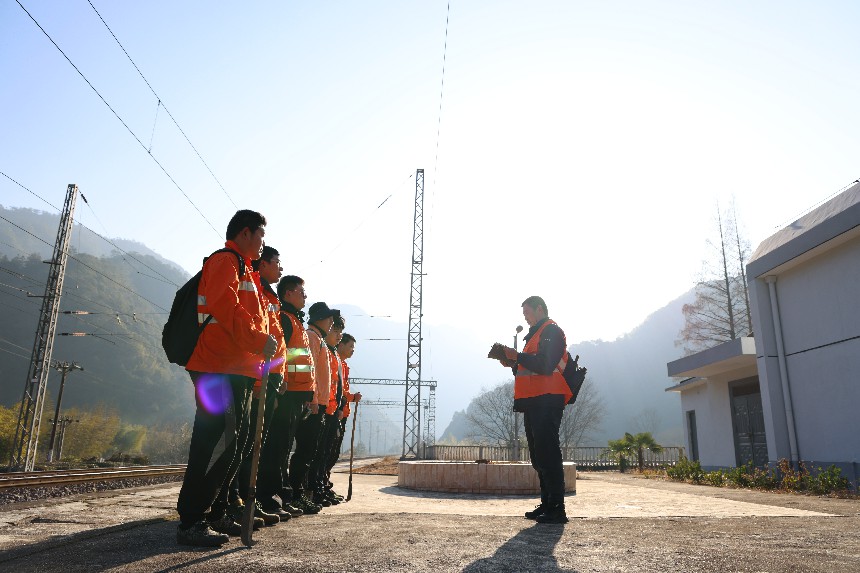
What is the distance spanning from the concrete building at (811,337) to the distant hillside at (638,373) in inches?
4606

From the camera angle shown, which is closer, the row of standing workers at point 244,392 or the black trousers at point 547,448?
the row of standing workers at point 244,392

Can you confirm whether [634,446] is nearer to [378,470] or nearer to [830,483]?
[378,470]

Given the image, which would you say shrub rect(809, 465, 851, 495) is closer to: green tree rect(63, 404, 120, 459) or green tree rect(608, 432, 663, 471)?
green tree rect(608, 432, 663, 471)

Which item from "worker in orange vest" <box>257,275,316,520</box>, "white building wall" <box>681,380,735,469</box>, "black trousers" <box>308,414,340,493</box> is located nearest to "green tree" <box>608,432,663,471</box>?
"white building wall" <box>681,380,735,469</box>

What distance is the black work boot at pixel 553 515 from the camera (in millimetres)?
3945

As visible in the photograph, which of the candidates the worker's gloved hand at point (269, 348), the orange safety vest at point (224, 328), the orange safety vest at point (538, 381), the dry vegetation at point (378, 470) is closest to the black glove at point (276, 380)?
the orange safety vest at point (224, 328)

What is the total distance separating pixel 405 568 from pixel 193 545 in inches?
46.3

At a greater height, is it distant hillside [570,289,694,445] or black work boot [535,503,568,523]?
distant hillside [570,289,694,445]

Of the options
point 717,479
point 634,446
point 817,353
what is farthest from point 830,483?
point 634,446

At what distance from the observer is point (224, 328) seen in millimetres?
2951

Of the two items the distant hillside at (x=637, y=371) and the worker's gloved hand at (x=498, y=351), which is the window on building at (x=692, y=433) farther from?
the distant hillside at (x=637, y=371)

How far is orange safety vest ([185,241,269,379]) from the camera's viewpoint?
9.56 ft

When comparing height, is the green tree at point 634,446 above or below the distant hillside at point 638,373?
→ below

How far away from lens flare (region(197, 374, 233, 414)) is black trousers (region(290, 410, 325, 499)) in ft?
5.97
